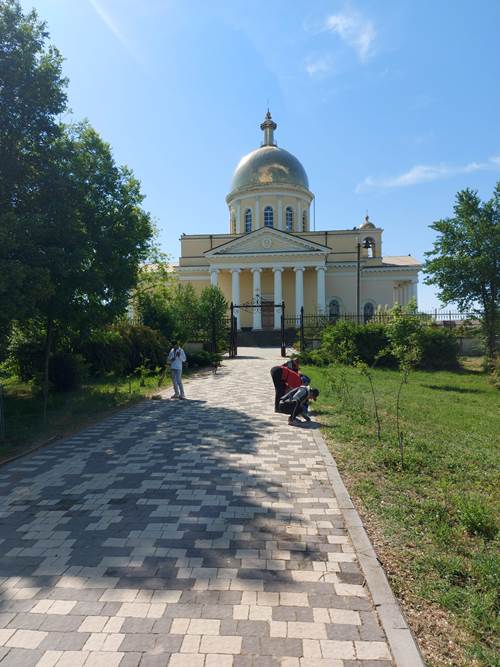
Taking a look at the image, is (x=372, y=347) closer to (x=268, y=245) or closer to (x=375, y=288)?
(x=268, y=245)

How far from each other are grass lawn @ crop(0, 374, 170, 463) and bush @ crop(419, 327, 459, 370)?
12575mm

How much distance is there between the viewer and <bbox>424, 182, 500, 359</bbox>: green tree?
19.5m

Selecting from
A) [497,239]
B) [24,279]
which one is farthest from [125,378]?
[497,239]

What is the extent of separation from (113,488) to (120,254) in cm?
762

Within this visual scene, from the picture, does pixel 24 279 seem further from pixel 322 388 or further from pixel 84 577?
pixel 322 388

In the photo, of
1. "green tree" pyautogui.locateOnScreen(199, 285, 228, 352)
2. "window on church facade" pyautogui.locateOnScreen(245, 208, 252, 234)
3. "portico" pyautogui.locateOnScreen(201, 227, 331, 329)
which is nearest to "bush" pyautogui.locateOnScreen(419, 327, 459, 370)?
"green tree" pyautogui.locateOnScreen(199, 285, 228, 352)

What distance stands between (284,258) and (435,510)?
38.3 metres

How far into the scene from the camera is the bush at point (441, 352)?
20.9 metres

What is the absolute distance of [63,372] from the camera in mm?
13125

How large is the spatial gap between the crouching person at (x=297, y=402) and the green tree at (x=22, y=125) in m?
5.11

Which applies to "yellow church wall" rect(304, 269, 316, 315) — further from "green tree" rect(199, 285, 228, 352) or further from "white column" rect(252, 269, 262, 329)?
"green tree" rect(199, 285, 228, 352)

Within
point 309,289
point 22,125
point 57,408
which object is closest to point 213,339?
point 57,408

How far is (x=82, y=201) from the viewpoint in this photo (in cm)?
993

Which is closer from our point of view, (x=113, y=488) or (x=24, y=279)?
(x=113, y=488)
